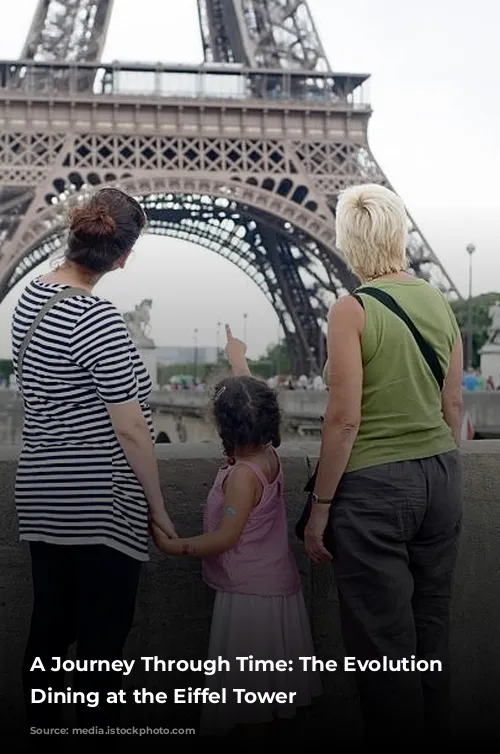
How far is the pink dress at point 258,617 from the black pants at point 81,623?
0.32m

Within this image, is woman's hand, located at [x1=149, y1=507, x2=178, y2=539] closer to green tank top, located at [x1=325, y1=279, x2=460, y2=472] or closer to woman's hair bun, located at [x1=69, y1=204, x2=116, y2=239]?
green tank top, located at [x1=325, y1=279, x2=460, y2=472]

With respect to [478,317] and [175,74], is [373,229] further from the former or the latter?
[478,317]

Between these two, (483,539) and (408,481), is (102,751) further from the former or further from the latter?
(483,539)

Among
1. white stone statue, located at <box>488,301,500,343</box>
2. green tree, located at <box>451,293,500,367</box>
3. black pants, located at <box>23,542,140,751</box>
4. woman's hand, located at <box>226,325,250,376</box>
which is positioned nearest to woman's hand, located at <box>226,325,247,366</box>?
woman's hand, located at <box>226,325,250,376</box>

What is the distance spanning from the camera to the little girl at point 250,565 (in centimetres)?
323

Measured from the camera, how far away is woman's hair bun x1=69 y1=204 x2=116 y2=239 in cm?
306

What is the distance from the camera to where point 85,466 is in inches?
118

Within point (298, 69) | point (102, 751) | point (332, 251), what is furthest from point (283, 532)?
point (298, 69)

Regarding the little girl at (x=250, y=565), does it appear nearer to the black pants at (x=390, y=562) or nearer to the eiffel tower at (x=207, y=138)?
the black pants at (x=390, y=562)

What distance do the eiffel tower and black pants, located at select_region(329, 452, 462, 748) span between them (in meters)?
29.7

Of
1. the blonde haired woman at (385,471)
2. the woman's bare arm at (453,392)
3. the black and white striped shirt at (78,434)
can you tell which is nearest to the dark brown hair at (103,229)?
the black and white striped shirt at (78,434)

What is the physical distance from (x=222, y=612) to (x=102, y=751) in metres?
0.51

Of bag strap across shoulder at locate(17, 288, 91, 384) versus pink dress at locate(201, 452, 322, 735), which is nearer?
bag strap across shoulder at locate(17, 288, 91, 384)

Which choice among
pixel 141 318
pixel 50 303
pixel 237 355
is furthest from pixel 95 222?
pixel 141 318
